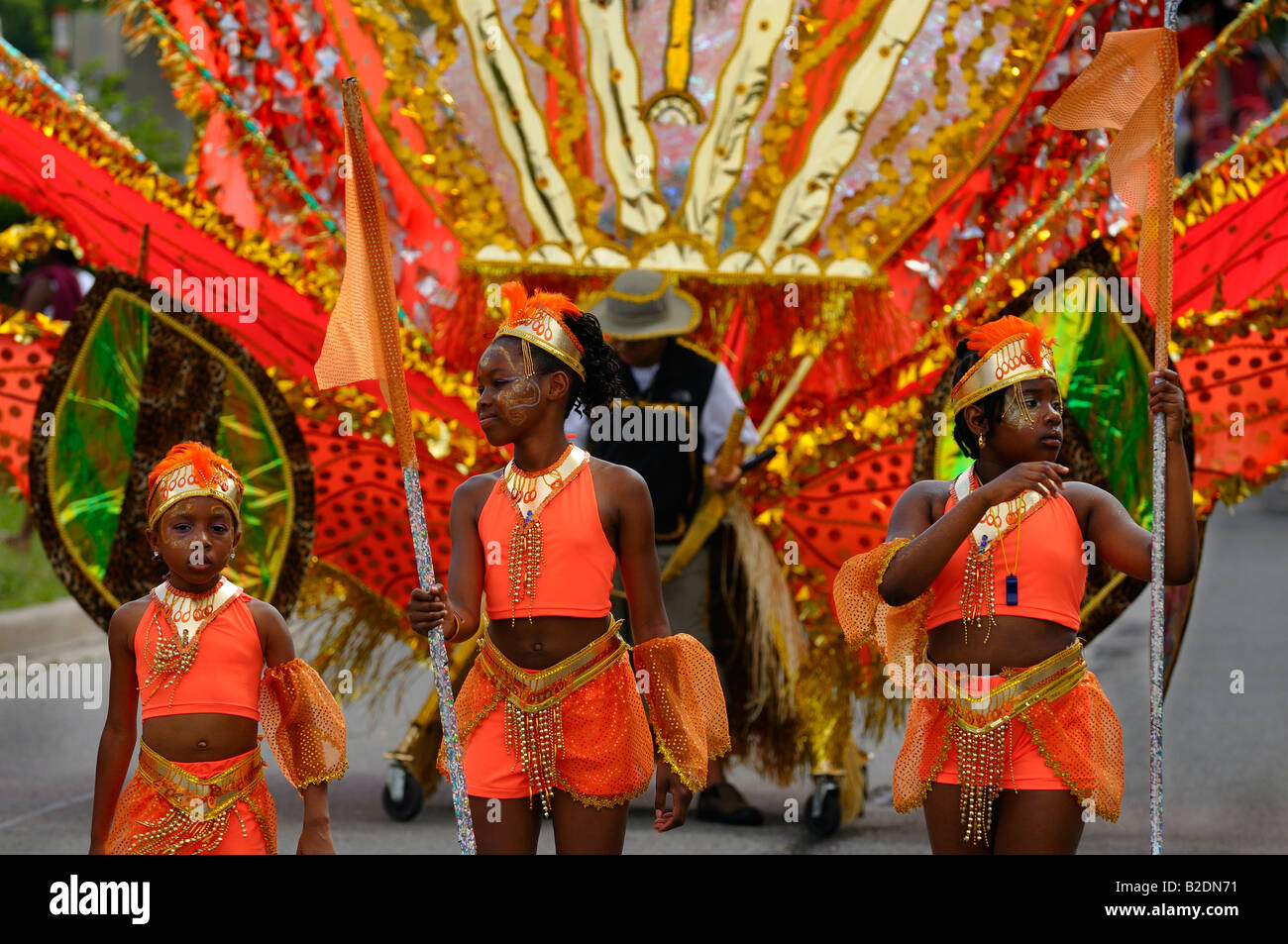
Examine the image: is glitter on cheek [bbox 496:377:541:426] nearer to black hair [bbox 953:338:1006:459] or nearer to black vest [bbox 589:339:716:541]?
black hair [bbox 953:338:1006:459]

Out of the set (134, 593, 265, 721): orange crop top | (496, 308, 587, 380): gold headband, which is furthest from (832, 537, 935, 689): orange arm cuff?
(134, 593, 265, 721): orange crop top

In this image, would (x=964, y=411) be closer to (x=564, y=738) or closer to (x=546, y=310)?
(x=546, y=310)

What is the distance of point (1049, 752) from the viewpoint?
11.3 ft

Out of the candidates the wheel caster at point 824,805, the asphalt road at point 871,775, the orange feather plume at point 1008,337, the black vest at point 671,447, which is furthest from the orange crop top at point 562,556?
the wheel caster at point 824,805

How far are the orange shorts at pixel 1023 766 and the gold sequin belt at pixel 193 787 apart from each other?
53.6 inches

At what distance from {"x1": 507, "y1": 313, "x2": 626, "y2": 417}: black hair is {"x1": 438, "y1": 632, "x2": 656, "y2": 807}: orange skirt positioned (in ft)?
1.63

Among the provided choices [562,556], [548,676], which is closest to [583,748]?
[548,676]

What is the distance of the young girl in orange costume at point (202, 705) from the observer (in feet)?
11.8

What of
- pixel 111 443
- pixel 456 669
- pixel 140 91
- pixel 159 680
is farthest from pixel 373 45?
pixel 140 91

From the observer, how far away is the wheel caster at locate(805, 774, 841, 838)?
19.6 ft

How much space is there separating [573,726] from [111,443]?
2443mm
